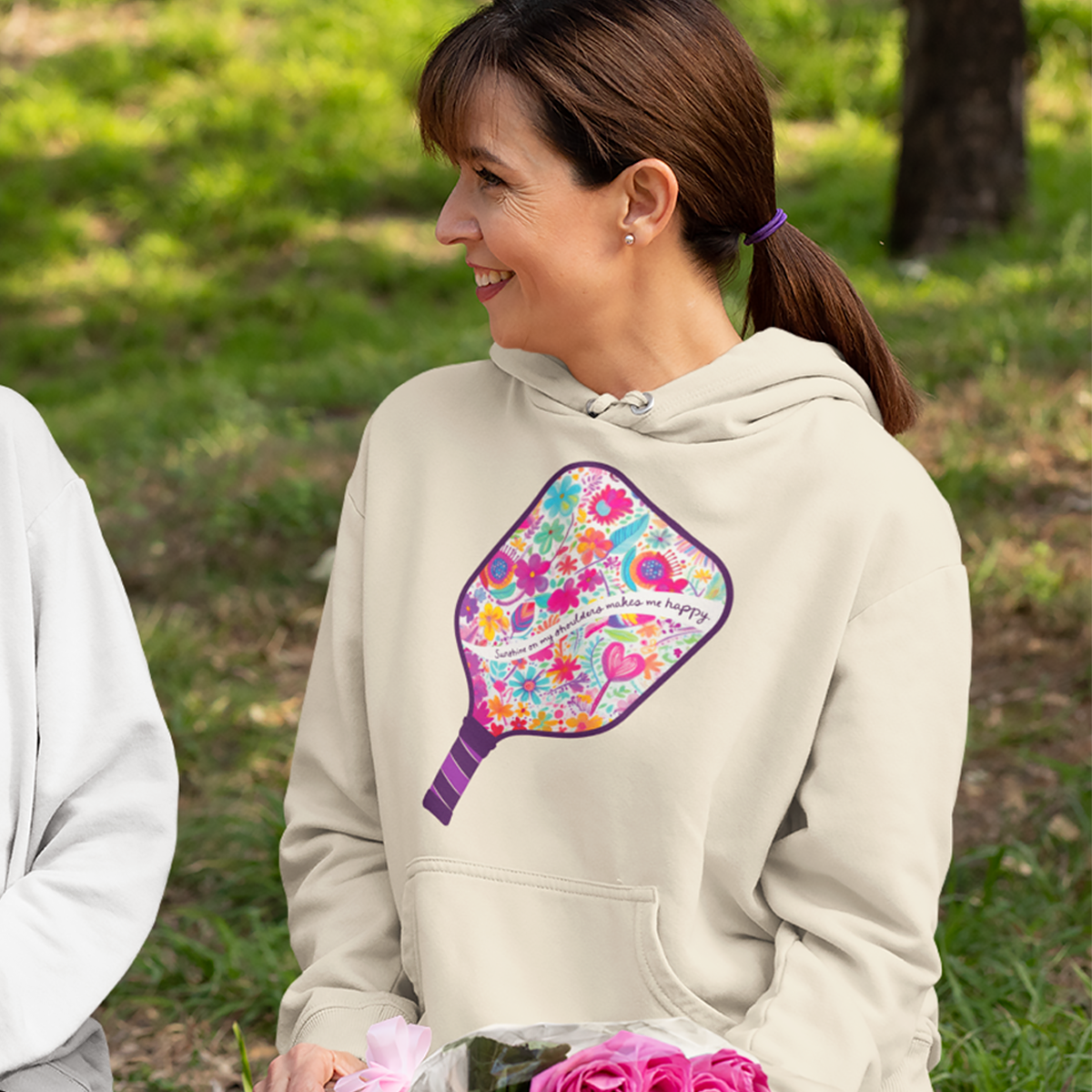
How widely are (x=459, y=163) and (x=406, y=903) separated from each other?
Answer: 34.5 inches

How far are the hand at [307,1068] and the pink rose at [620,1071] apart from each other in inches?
20.7

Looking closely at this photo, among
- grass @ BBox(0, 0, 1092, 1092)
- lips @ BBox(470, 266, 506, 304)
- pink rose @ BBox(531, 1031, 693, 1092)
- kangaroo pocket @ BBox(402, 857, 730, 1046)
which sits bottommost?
grass @ BBox(0, 0, 1092, 1092)

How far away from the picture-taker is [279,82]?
976 cm

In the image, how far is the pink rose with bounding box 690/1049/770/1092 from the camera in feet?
3.34

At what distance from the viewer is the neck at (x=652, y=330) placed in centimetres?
166

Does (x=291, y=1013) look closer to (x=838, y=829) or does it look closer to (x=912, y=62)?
(x=838, y=829)

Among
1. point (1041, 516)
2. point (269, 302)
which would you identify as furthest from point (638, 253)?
point (269, 302)

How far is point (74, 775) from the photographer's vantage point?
59.1 inches

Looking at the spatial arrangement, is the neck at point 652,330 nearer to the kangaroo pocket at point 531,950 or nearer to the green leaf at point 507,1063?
the kangaroo pocket at point 531,950

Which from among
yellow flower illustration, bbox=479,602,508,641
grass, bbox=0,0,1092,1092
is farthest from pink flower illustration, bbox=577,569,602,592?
grass, bbox=0,0,1092,1092

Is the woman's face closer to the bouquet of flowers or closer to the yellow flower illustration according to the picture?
the yellow flower illustration

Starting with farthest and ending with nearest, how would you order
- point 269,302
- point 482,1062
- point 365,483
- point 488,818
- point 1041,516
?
point 269,302 → point 1041,516 → point 365,483 → point 488,818 → point 482,1062

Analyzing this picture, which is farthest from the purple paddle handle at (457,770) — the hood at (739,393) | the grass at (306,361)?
the grass at (306,361)

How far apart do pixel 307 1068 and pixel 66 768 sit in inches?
16.3
